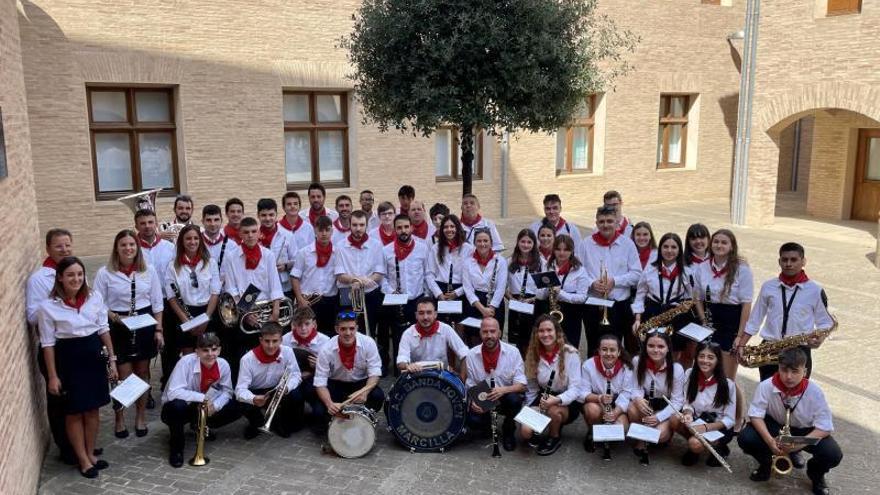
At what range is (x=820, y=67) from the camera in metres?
17.0

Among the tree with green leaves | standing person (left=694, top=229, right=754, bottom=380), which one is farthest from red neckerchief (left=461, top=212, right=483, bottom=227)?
standing person (left=694, top=229, right=754, bottom=380)

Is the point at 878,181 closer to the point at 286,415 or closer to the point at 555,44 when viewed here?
the point at 555,44

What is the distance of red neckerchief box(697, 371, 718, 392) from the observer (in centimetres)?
647

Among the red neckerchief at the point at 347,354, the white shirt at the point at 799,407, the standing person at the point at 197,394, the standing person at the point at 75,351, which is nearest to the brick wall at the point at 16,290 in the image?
the standing person at the point at 75,351

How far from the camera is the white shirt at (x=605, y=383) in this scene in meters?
6.71

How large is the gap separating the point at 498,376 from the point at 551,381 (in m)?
0.49

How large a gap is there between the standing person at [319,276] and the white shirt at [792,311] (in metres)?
4.40

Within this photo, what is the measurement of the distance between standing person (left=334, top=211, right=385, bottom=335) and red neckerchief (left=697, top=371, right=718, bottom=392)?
361 cm

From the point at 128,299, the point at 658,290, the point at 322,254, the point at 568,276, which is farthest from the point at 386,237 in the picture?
the point at 658,290

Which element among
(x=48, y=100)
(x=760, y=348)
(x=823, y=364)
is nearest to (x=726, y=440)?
(x=760, y=348)

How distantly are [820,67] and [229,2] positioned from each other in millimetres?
13180

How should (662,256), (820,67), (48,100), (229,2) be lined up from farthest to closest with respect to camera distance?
(820,67) < (229,2) < (48,100) < (662,256)

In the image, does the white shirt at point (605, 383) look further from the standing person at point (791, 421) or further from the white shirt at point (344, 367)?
the white shirt at point (344, 367)

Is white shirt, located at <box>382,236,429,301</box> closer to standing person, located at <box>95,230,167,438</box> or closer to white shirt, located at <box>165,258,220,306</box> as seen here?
white shirt, located at <box>165,258,220,306</box>
